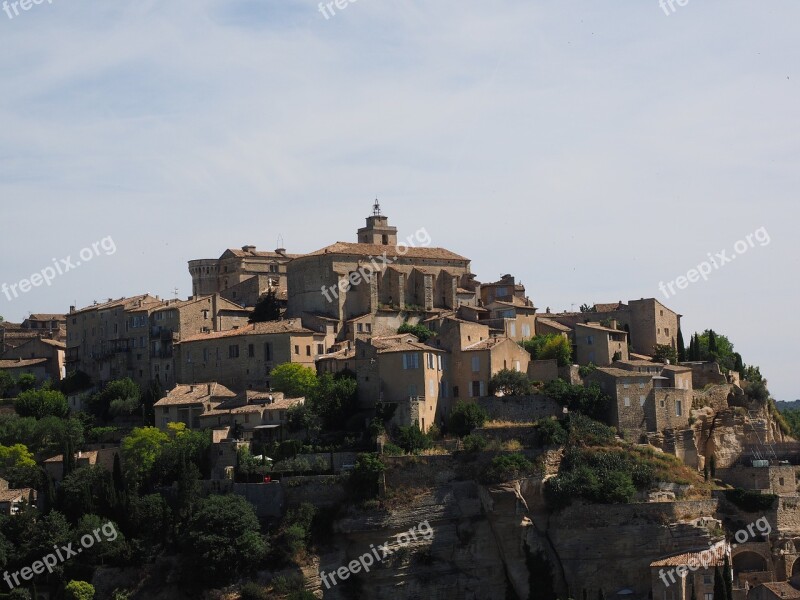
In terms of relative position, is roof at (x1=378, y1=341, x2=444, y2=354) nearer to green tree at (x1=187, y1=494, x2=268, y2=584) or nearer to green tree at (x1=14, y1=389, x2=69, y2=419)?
green tree at (x1=187, y1=494, x2=268, y2=584)

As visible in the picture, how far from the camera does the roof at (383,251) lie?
8606 cm

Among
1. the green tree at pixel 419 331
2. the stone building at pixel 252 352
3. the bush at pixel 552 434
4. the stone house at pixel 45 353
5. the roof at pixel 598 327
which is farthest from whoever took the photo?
the stone house at pixel 45 353

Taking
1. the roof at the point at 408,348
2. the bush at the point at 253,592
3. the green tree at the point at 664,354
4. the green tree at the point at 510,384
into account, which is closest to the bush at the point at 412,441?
the roof at the point at 408,348

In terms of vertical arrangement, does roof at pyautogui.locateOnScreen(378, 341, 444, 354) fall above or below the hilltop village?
above

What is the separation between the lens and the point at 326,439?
73.4 metres

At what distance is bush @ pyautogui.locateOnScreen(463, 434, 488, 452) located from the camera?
229 ft

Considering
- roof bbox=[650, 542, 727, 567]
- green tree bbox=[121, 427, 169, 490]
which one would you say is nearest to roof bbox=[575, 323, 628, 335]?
roof bbox=[650, 542, 727, 567]

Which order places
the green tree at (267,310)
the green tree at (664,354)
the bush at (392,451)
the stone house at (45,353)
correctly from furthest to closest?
the stone house at (45,353)
the green tree at (267,310)
the green tree at (664,354)
the bush at (392,451)

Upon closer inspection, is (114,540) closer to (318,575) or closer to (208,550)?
(208,550)

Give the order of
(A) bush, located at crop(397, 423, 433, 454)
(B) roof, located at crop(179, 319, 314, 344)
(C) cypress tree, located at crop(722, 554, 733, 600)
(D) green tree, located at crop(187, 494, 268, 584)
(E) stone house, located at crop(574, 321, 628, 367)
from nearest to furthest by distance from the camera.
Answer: (C) cypress tree, located at crop(722, 554, 733, 600)
(D) green tree, located at crop(187, 494, 268, 584)
(A) bush, located at crop(397, 423, 433, 454)
(E) stone house, located at crop(574, 321, 628, 367)
(B) roof, located at crop(179, 319, 314, 344)

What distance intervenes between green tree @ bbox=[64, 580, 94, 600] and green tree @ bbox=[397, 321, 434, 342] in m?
21.6

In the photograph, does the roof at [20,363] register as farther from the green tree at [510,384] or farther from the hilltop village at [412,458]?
the green tree at [510,384]

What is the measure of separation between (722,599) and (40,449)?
35190mm

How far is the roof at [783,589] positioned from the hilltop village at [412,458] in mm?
118
